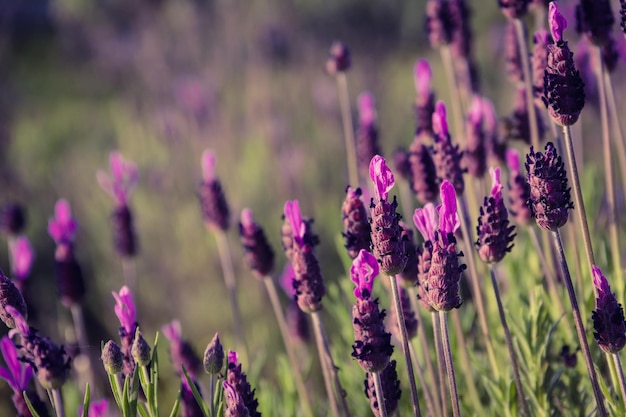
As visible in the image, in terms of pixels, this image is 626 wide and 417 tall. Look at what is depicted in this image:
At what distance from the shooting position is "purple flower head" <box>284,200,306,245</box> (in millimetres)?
1249

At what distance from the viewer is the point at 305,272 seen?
1.27 meters

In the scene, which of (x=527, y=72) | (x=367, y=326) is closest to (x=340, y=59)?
(x=527, y=72)

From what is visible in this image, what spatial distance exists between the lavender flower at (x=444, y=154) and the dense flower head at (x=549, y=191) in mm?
313

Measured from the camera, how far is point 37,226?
4.84 metres

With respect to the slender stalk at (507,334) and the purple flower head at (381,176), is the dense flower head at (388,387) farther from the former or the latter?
the purple flower head at (381,176)

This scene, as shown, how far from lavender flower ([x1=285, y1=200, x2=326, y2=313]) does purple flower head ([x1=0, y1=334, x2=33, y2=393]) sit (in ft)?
1.62

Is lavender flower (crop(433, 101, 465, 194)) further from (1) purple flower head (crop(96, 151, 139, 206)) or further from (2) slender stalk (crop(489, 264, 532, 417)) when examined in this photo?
(1) purple flower head (crop(96, 151, 139, 206))

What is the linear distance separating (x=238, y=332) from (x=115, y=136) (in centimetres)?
510

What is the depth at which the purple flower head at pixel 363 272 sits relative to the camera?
1080 mm

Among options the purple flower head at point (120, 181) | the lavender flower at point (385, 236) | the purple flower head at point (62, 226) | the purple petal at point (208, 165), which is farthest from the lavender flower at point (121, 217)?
the lavender flower at point (385, 236)

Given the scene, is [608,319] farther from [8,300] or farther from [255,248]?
[8,300]

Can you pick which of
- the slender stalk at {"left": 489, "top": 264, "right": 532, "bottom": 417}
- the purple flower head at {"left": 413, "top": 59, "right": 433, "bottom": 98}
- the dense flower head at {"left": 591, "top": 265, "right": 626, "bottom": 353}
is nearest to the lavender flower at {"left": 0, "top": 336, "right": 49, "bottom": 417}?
the slender stalk at {"left": 489, "top": 264, "right": 532, "bottom": 417}

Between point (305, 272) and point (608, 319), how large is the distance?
49 cm

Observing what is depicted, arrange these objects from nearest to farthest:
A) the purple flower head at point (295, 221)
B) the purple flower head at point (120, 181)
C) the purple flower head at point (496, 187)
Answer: the purple flower head at point (496, 187) → the purple flower head at point (295, 221) → the purple flower head at point (120, 181)
